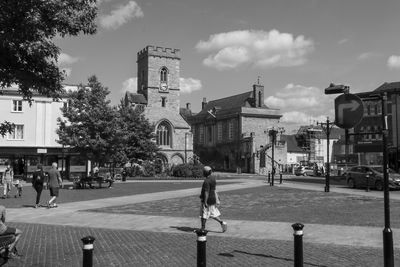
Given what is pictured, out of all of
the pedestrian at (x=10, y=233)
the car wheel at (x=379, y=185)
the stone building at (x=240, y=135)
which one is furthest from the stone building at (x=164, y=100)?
the pedestrian at (x=10, y=233)

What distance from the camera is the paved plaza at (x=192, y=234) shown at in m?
8.59

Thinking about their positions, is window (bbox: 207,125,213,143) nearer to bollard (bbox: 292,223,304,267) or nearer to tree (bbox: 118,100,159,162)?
tree (bbox: 118,100,159,162)

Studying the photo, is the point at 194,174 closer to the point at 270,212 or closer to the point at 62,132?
the point at 62,132

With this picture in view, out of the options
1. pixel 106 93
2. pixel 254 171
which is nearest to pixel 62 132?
pixel 106 93

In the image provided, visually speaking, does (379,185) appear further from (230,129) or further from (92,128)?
(230,129)

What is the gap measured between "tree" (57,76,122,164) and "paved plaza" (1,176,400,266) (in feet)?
52.8

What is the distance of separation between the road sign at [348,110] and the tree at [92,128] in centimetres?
2812

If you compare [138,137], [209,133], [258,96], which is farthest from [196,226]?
[209,133]

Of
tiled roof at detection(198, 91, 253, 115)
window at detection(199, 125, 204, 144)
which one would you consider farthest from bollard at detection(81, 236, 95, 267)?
window at detection(199, 125, 204, 144)

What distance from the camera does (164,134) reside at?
242ft

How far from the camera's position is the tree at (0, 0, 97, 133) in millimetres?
6707

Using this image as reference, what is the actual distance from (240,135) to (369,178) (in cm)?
5750

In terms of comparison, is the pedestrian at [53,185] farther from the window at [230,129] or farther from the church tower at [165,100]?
the window at [230,129]

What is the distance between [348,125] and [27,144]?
40260 mm
